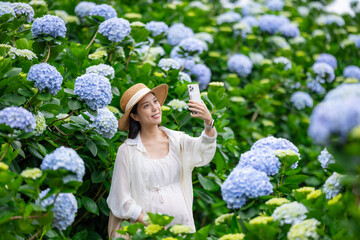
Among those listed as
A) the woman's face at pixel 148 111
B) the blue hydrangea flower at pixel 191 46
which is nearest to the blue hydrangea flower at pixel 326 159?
the woman's face at pixel 148 111

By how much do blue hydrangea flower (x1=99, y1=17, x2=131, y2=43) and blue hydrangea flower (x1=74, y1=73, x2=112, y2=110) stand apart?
0.92m

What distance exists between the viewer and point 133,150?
3686 millimetres

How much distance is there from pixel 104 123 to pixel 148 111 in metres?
0.32

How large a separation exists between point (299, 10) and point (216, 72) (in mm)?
2964

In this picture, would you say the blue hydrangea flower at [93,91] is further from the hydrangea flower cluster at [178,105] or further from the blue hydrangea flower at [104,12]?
the blue hydrangea flower at [104,12]

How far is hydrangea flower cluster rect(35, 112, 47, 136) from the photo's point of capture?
11.4ft

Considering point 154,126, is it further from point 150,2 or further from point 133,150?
point 150,2

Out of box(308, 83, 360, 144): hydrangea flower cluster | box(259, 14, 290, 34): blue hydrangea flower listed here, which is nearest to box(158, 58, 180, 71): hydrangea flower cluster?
Answer: box(259, 14, 290, 34): blue hydrangea flower

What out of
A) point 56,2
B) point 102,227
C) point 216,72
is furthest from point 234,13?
point 102,227

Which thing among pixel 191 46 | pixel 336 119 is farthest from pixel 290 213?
pixel 191 46

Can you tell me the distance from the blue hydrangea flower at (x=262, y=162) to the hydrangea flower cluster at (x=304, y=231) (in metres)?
0.62

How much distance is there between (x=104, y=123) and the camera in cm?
362

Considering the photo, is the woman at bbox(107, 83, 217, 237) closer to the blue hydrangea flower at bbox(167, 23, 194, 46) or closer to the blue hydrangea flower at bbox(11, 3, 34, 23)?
the blue hydrangea flower at bbox(11, 3, 34, 23)

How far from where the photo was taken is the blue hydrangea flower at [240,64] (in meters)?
6.16
